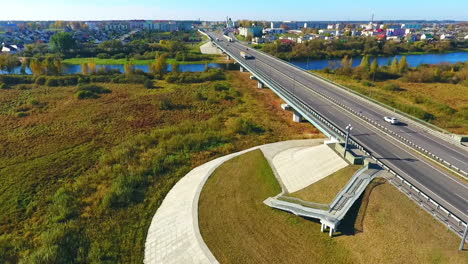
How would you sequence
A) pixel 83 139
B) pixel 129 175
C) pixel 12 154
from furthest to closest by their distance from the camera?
pixel 83 139
pixel 12 154
pixel 129 175

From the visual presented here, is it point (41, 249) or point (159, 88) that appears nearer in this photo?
point (41, 249)

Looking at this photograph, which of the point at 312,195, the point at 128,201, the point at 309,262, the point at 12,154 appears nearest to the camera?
the point at 309,262

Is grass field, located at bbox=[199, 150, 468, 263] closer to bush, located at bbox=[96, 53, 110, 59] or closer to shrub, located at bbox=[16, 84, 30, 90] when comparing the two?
shrub, located at bbox=[16, 84, 30, 90]

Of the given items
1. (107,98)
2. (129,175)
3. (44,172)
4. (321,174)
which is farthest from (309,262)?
(107,98)

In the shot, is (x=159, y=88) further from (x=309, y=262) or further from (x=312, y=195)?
(x=309, y=262)

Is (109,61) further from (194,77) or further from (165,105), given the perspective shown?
(165,105)

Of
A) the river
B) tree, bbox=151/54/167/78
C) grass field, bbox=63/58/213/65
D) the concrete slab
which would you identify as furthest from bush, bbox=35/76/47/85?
the concrete slab

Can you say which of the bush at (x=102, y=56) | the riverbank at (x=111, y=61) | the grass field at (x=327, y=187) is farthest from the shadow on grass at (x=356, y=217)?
the bush at (x=102, y=56)

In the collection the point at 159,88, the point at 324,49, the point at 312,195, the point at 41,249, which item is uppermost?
the point at 324,49
